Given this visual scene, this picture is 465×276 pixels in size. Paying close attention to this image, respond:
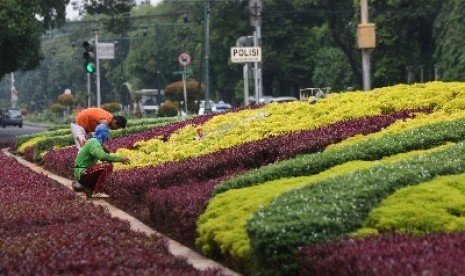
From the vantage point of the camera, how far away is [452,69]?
144ft

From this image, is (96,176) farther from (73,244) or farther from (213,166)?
(73,244)

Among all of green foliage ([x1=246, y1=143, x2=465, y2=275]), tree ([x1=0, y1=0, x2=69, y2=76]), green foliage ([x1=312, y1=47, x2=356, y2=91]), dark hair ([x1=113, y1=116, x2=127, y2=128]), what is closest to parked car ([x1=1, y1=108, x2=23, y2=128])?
green foliage ([x1=312, y1=47, x2=356, y2=91])

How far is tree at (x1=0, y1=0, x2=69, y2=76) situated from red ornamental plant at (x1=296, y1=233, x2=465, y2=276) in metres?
29.5

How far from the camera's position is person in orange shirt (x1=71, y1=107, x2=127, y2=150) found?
14.3m

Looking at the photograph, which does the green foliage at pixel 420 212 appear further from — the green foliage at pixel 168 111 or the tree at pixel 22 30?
the green foliage at pixel 168 111

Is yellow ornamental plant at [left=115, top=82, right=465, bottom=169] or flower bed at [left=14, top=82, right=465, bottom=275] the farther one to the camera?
yellow ornamental plant at [left=115, top=82, right=465, bottom=169]

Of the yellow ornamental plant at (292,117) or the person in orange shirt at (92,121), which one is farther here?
the yellow ornamental plant at (292,117)

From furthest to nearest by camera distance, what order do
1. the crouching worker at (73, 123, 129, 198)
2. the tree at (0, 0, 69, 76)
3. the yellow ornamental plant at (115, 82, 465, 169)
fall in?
the tree at (0, 0, 69, 76), the yellow ornamental plant at (115, 82, 465, 169), the crouching worker at (73, 123, 129, 198)

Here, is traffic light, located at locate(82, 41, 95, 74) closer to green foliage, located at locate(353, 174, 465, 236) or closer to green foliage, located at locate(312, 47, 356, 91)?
green foliage, located at locate(353, 174, 465, 236)

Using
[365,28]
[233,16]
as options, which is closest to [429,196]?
[365,28]

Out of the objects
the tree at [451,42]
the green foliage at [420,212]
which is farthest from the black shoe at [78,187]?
the tree at [451,42]

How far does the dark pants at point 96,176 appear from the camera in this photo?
14.0 m

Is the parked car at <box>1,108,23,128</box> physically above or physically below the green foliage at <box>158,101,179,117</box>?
below

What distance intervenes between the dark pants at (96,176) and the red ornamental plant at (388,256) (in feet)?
24.3
